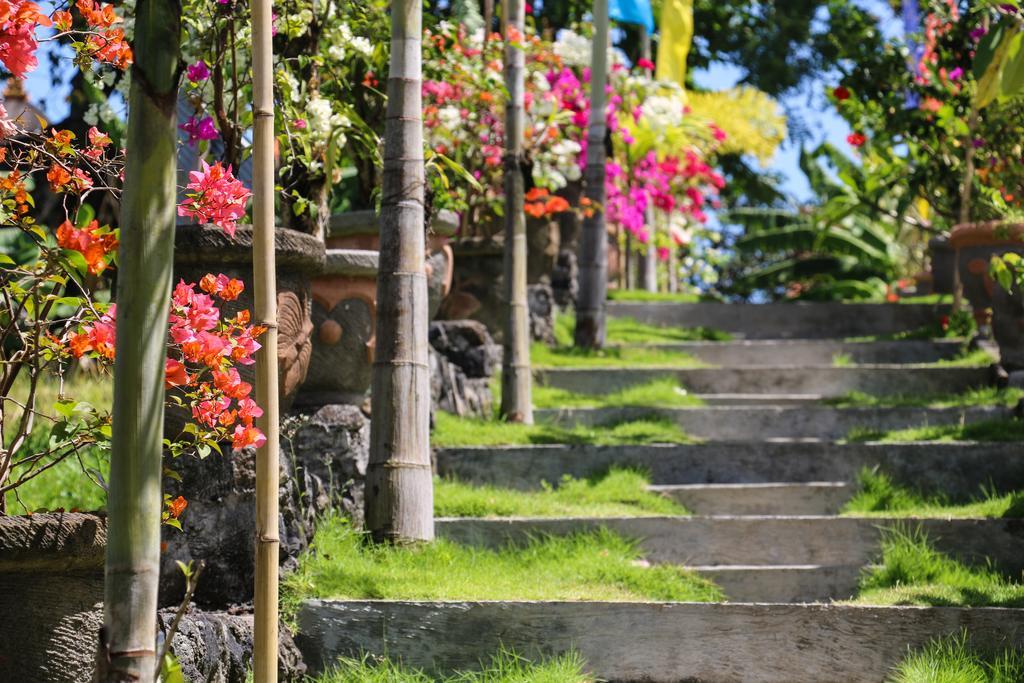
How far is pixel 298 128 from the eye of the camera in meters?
6.83

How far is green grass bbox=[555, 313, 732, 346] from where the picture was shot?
12992 millimetres

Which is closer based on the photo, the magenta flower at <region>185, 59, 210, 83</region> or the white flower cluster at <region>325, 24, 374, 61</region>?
the magenta flower at <region>185, 59, 210, 83</region>

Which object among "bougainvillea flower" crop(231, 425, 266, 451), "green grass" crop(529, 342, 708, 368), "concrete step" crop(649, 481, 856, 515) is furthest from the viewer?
"green grass" crop(529, 342, 708, 368)

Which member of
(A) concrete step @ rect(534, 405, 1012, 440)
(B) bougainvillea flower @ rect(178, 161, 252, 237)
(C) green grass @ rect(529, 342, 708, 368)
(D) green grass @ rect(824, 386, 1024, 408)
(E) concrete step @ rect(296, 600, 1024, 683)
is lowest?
(E) concrete step @ rect(296, 600, 1024, 683)

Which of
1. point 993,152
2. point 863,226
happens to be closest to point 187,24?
point 993,152

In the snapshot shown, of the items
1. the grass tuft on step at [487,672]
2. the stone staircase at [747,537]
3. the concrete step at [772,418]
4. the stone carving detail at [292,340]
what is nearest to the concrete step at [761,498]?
the stone staircase at [747,537]

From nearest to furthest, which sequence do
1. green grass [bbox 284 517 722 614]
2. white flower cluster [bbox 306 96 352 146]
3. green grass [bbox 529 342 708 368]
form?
green grass [bbox 284 517 722 614], white flower cluster [bbox 306 96 352 146], green grass [bbox 529 342 708 368]

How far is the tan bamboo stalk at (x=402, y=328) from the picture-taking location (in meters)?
6.90

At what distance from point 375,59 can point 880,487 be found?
3.50 m

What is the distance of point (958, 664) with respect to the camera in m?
5.84

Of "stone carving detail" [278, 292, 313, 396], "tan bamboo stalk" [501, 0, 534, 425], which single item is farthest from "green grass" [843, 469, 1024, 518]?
"stone carving detail" [278, 292, 313, 396]

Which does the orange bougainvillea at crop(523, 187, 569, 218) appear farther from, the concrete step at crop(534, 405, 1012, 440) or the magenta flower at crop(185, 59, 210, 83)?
the magenta flower at crop(185, 59, 210, 83)

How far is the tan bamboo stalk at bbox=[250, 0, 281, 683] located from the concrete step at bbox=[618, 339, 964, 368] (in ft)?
25.8

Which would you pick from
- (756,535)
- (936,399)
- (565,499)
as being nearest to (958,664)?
(756,535)
